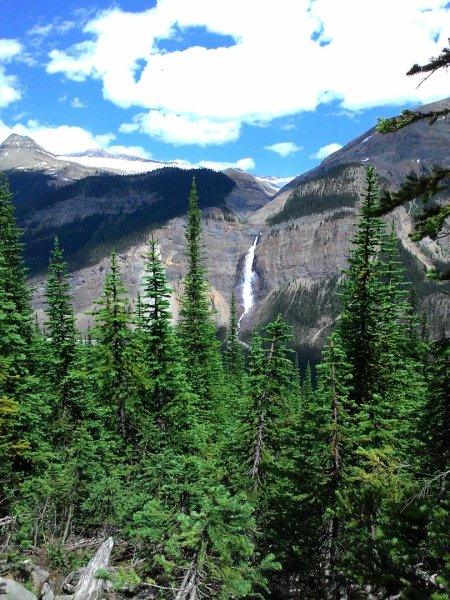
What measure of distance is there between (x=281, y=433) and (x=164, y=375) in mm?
6952

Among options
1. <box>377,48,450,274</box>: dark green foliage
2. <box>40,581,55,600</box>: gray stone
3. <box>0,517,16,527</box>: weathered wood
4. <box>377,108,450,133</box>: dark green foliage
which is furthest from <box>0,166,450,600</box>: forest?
<box>377,108,450,133</box>: dark green foliage

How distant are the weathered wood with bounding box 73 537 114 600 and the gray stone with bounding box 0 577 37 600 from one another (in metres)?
1.22

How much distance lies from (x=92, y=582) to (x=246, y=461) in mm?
6853

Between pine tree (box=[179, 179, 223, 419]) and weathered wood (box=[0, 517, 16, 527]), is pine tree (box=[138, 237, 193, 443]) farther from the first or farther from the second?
weathered wood (box=[0, 517, 16, 527])

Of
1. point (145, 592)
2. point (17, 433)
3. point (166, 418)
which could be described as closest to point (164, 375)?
point (166, 418)

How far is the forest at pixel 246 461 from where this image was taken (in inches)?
329

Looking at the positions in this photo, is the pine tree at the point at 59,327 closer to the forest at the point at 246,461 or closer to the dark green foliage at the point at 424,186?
the forest at the point at 246,461

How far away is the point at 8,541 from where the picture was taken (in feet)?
40.7

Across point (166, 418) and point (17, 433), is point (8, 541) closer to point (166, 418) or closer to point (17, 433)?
point (17, 433)

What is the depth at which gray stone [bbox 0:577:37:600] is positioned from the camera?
8.96 m

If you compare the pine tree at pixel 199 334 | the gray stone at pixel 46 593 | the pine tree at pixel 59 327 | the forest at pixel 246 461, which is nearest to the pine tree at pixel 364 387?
the forest at pixel 246 461

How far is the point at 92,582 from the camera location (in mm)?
10523

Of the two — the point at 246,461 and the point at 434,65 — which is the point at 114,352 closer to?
the point at 246,461

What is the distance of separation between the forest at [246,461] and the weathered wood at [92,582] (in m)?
0.94
